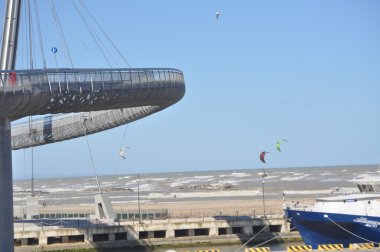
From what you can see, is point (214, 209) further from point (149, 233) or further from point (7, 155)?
point (7, 155)

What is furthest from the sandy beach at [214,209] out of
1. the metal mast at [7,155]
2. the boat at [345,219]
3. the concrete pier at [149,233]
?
the metal mast at [7,155]

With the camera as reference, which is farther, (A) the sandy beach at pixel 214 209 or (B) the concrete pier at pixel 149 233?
(A) the sandy beach at pixel 214 209

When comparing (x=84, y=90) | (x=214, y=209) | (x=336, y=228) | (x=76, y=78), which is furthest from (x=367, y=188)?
(x=214, y=209)

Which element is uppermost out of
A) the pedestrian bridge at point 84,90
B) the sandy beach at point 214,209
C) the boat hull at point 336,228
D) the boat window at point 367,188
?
the pedestrian bridge at point 84,90

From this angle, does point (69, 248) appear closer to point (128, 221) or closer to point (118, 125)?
point (128, 221)

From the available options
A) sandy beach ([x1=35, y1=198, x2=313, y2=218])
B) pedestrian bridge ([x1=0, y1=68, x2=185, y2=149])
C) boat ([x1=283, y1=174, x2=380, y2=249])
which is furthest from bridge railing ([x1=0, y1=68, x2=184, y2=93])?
sandy beach ([x1=35, y1=198, x2=313, y2=218])

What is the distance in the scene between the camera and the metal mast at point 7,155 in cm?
3500

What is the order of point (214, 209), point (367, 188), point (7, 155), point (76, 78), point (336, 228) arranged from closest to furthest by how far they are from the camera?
1. point (76, 78)
2. point (7, 155)
3. point (336, 228)
4. point (367, 188)
5. point (214, 209)

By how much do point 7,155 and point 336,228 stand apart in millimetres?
19875

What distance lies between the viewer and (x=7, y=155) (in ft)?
115

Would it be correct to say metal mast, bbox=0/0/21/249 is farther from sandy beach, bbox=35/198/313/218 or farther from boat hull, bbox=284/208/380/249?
sandy beach, bbox=35/198/313/218

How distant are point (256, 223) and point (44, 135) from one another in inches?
731

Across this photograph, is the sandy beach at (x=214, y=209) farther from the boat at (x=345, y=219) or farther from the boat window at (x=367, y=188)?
the boat at (x=345, y=219)

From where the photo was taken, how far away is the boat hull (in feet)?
129
